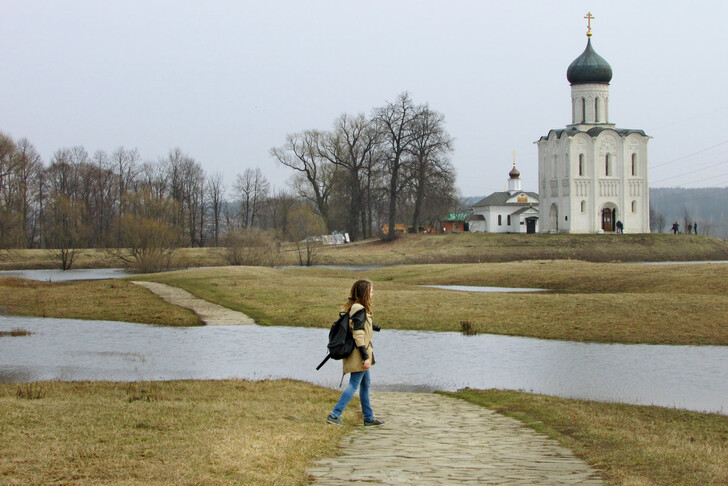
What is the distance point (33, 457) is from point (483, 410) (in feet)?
23.4

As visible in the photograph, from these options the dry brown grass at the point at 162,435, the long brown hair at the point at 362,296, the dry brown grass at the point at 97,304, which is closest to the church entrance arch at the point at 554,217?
the dry brown grass at the point at 97,304

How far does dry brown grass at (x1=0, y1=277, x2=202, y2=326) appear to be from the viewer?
27.8 metres

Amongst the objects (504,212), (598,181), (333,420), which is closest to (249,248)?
(598,181)

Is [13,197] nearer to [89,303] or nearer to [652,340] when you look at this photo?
[89,303]

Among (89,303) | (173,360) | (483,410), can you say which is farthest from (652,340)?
(89,303)

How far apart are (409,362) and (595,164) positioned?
236 ft

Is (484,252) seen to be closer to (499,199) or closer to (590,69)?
(590,69)

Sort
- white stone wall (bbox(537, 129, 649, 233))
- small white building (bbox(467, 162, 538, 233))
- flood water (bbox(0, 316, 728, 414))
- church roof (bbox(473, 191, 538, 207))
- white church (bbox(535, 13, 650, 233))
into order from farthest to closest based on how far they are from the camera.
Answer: church roof (bbox(473, 191, 538, 207)), small white building (bbox(467, 162, 538, 233)), white stone wall (bbox(537, 129, 649, 233)), white church (bbox(535, 13, 650, 233)), flood water (bbox(0, 316, 728, 414))

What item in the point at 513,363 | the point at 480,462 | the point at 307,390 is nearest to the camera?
the point at 480,462

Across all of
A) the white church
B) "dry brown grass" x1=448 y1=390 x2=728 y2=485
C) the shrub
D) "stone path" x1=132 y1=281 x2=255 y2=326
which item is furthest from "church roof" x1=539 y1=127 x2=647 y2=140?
"dry brown grass" x1=448 y1=390 x2=728 y2=485

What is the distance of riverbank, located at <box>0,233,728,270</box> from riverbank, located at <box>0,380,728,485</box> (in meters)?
55.6

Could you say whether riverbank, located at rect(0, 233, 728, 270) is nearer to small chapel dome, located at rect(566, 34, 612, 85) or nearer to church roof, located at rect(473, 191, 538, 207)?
small chapel dome, located at rect(566, 34, 612, 85)

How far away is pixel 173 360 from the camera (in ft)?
62.7

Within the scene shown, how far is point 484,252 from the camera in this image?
78.1 metres
